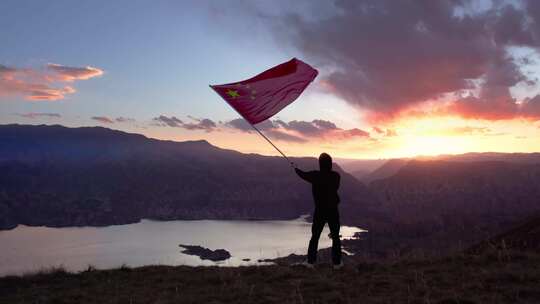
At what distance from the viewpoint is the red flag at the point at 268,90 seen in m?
16.8

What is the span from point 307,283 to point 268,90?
8.53m

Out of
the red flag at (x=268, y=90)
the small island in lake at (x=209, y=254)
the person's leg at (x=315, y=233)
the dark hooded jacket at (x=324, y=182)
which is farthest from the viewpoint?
the small island in lake at (x=209, y=254)

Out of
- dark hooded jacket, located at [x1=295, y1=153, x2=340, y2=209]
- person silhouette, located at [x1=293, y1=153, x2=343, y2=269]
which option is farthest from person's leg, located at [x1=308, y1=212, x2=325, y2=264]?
dark hooded jacket, located at [x1=295, y1=153, x2=340, y2=209]

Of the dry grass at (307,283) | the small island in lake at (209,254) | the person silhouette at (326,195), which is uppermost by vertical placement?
the person silhouette at (326,195)

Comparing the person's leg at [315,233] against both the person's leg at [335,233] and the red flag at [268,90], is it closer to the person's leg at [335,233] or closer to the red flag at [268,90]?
the person's leg at [335,233]

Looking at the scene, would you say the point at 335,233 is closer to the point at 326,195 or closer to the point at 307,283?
the point at 326,195

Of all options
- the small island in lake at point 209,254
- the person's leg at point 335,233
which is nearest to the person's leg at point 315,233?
the person's leg at point 335,233

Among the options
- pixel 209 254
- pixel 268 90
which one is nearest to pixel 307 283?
pixel 268 90

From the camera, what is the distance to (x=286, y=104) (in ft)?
57.2

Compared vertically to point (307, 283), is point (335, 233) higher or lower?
higher

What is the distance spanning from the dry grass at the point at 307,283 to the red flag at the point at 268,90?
5969 millimetres

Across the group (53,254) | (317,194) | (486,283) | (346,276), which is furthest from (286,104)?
(53,254)

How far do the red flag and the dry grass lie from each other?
235 inches

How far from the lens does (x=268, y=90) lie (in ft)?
57.7
